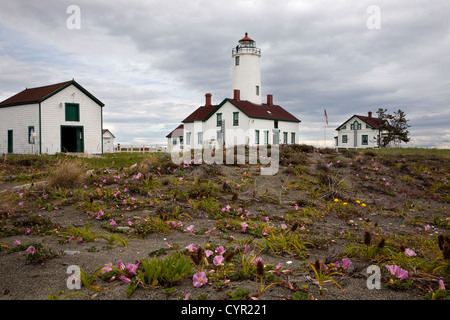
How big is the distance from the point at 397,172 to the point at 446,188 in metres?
1.64

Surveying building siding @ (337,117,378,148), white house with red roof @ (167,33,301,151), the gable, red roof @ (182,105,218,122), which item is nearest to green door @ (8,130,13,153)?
white house with red roof @ (167,33,301,151)

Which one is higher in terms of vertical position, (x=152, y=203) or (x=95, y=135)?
(x=95, y=135)

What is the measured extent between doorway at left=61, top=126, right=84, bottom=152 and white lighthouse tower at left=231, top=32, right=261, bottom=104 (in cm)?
1967

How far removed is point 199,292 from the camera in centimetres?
296

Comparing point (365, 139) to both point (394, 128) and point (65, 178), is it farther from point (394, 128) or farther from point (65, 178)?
point (65, 178)

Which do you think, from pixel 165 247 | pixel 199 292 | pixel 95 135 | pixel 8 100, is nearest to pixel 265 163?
pixel 165 247

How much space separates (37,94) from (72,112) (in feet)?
10.8

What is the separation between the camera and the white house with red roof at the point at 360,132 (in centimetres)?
5144

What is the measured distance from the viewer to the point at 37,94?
26875 millimetres

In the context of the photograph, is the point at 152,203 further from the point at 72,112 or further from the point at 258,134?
the point at 258,134

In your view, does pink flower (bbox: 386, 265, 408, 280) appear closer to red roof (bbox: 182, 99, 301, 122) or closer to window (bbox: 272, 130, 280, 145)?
red roof (bbox: 182, 99, 301, 122)

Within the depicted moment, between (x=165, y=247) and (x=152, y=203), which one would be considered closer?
(x=165, y=247)

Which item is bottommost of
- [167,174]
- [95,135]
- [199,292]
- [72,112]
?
[199,292]

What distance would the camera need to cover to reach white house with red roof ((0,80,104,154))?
25203 mm
